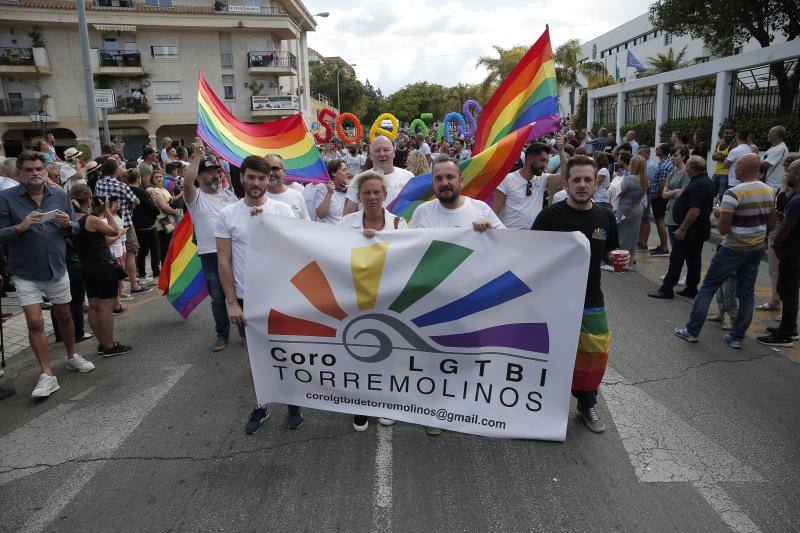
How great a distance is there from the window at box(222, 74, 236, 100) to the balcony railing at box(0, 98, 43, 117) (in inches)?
462

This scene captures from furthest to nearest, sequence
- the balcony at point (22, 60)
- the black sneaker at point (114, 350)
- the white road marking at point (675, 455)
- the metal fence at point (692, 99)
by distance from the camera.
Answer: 1. the balcony at point (22, 60)
2. the metal fence at point (692, 99)
3. the black sneaker at point (114, 350)
4. the white road marking at point (675, 455)

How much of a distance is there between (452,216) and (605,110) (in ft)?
78.2

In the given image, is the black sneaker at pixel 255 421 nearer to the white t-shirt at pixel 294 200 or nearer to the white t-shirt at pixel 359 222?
the white t-shirt at pixel 359 222

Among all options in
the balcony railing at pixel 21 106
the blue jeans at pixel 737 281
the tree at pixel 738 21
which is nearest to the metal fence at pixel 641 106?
the tree at pixel 738 21

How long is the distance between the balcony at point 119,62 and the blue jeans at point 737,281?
133 feet

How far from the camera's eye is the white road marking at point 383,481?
2959mm

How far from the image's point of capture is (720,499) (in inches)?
122

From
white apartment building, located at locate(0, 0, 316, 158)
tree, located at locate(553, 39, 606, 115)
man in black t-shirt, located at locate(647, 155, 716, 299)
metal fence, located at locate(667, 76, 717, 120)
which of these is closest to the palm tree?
tree, located at locate(553, 39, 606, 115)

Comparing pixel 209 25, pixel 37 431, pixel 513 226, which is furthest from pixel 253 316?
pixel 209 25

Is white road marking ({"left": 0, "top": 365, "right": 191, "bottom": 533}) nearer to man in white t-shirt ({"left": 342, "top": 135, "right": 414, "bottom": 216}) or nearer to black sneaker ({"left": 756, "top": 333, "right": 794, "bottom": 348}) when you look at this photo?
man in white t-shirt ({"left": 342, "top": 135, "right": 414, "bottom": 216})

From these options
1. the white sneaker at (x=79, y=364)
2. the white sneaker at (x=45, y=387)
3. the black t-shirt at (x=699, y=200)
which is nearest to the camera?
the white sneaker at (x=45, y=387)

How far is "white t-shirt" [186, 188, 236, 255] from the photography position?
5688mm

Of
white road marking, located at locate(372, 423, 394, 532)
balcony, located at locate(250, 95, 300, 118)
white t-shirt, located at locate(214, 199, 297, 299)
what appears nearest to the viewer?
white road marking, located at locate(372, 423, 394, 532)

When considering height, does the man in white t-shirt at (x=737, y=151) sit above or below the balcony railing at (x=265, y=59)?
below
